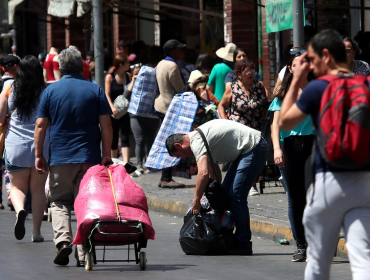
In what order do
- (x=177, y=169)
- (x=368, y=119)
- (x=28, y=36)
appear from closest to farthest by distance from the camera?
(x=368, y=119) → (x=177, y=169) → (x=28, y=36)

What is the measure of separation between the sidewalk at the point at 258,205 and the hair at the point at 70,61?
260 centimetres

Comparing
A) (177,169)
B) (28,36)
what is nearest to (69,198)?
(177,169)

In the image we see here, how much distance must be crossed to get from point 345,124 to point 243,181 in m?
3.85

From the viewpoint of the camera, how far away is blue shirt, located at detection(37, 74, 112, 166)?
8.52 meters

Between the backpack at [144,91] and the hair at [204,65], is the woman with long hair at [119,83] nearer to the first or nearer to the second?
the backpack at [144,91]

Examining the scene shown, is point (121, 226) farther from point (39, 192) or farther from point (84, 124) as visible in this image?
point (39, 192)

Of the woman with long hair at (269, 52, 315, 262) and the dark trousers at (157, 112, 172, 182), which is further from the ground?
the woman with long hair at (269, 52, 315, 262)

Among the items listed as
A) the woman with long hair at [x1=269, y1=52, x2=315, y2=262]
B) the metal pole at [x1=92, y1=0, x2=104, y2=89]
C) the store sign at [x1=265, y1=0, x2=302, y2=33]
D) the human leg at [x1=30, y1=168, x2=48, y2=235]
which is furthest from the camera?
the metal pole at [x1=92, y1=0, x2=104, y2=89]

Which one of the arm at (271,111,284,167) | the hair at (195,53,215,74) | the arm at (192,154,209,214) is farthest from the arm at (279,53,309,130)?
the hair at (195,53,215,74)

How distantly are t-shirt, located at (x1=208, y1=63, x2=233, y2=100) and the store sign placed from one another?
2409mm

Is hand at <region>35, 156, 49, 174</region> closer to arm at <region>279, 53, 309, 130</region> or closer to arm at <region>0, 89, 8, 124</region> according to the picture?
arm at <region>0, 89, 8, 124</region>

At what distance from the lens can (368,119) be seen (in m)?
5.34

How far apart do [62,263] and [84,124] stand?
44.6 inches

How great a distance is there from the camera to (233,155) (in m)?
9.09
